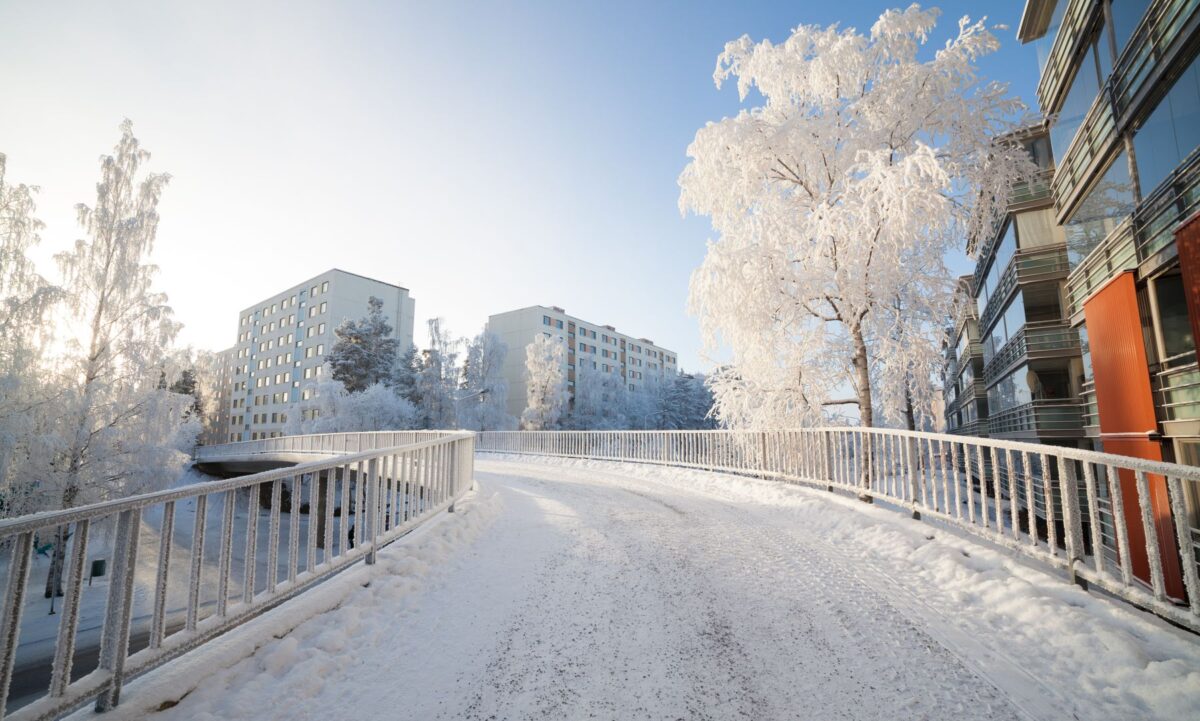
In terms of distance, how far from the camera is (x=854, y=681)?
2924 mm

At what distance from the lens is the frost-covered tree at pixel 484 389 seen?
43.0 meters

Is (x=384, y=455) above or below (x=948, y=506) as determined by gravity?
above

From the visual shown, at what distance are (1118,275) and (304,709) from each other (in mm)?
15450

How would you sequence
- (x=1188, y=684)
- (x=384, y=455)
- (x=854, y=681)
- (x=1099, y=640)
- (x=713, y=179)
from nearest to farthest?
(x=1188, y=684) < (x=854, y=681) < (x=1099, y=640) < (x=384, y=455) < (x=713, y=179)

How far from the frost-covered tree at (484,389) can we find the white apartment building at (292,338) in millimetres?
18165

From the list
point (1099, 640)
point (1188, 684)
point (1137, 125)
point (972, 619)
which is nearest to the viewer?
point (1188, 684)

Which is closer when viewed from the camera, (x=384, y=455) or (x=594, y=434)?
(x=384, y=455)

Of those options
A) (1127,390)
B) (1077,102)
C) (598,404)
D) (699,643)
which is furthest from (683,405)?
→ (699,643)

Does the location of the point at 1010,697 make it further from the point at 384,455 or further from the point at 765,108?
the point at 765,108

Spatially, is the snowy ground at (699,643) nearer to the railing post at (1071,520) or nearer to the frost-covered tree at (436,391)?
the railing post at (1071,520)

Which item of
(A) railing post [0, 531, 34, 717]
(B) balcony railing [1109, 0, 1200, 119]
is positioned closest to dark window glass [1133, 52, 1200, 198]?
(B) balcony railing [1109, 0, 1200, 119]

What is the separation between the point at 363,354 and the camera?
45.3m

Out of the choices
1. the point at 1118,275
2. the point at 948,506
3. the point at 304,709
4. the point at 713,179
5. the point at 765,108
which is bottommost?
the point at 304,709

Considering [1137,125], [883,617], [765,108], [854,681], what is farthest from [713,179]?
[854,681]
